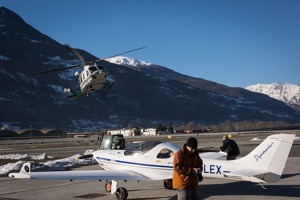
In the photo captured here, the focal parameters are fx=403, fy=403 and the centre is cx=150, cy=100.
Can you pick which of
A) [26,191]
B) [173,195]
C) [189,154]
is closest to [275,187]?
[173,195]

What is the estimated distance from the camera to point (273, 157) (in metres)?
12.3

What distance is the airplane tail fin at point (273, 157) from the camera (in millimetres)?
12195

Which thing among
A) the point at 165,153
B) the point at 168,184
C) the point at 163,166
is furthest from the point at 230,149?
the point at 163,166

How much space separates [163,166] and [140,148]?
1.47 m

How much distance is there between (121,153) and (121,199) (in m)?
2.45

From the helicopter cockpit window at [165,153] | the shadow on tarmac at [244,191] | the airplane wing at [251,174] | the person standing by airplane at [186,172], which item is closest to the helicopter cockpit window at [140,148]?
the helicopter cockpit window at [165,153]

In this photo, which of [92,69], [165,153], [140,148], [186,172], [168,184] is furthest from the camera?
[92,69]

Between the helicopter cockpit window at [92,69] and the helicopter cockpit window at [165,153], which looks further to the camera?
the helicopter cockpit window at [92,69]

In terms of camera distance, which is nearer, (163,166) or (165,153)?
(163,166)

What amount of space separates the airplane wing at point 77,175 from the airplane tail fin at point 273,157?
408 cm

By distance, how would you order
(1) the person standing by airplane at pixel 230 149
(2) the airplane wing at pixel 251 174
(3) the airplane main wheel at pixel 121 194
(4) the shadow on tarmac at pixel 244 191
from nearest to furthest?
1. (2) the airplane wing at pixel 251 174
2. (4) the shadow on tarmac at pixel 244 191
3. (3) the airplane main wheel at pixel 121 194
4. (1) the person standing by airplane at pixel 230 149

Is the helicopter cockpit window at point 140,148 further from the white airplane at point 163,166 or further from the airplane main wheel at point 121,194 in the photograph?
the airplane main wheel at point 121,194

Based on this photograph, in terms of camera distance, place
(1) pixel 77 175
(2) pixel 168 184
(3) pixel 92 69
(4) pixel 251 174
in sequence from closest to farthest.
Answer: (4) pixel 251 174 < (1) pixel 77 175 < (2) pixel 168 184 < (3) pixel 92 69

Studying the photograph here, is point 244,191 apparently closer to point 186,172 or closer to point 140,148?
point 140,148
